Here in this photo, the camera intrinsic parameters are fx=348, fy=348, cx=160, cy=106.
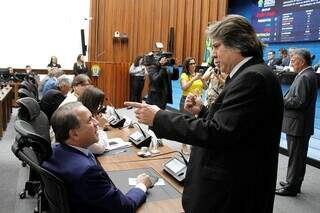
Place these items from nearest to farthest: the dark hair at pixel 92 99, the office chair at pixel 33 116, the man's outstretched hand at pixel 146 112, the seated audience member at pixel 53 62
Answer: the man's outstretched hand at pixel 146 112
the office chair at pixel 33 116
the dark hair at pixel 92 99
the seated audience member at pixel 53 62

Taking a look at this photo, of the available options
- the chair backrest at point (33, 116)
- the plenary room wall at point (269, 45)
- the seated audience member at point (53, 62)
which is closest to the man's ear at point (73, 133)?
the chair backrest at point (33, 116)

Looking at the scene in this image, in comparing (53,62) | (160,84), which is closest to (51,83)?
(160,84)

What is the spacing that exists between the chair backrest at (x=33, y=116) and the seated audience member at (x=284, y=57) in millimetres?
4027

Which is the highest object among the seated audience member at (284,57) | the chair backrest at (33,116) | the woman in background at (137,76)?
the seated audience member at (284,57)

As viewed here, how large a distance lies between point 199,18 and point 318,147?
4755 millimetres

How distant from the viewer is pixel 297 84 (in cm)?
354

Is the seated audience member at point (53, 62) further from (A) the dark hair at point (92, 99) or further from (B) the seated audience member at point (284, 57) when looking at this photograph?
(A) the dark hair at point (92, 99)

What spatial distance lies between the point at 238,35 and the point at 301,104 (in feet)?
8.06

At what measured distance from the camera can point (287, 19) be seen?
5.95m

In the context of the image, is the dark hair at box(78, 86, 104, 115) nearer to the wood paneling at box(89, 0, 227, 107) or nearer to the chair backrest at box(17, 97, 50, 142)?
the chair backrest at box(17, 97, 50, 142)

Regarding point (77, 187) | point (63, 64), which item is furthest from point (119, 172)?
point (63, 64)

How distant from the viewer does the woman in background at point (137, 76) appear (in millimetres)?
9492

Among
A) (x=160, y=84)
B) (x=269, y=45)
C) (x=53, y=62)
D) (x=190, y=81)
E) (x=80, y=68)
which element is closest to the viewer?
(x=190, y=81)

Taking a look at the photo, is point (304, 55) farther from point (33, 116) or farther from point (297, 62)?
point (33, 116)
